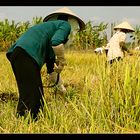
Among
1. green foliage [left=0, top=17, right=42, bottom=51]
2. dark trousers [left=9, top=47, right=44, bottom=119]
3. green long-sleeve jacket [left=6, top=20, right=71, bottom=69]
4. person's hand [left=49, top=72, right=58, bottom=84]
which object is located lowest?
green foliage [left=0, top=17, right=42, bottom=51]

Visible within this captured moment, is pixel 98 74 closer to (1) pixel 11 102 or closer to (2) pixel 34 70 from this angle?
(2) pixel 34 70

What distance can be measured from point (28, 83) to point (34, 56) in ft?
0.97

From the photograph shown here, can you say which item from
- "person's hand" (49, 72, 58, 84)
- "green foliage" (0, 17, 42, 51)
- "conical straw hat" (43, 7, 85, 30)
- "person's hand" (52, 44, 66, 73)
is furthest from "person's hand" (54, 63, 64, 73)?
"green foliage" (0, 17, 42, 51)

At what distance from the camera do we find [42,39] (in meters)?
4.73

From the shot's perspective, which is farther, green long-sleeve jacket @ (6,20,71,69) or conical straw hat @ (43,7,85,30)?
conical straw hat @ (43,7,85,30)

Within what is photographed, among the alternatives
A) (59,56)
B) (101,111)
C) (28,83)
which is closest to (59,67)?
(59,56)

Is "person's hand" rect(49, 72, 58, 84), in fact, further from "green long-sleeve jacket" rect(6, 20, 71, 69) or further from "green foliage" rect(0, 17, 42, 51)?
"green foliage" rect(0, 17, 42, 51)

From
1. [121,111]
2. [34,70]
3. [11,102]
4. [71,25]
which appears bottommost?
[11,102]

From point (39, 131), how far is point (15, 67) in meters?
0.91

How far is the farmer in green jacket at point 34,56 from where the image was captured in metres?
4.54

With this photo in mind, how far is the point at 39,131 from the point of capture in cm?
404

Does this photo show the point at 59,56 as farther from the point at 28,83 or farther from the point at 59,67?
the point at 28,83

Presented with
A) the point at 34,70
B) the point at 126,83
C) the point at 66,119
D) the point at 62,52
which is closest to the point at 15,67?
the point at 34,70

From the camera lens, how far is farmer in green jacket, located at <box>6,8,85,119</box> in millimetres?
4543
